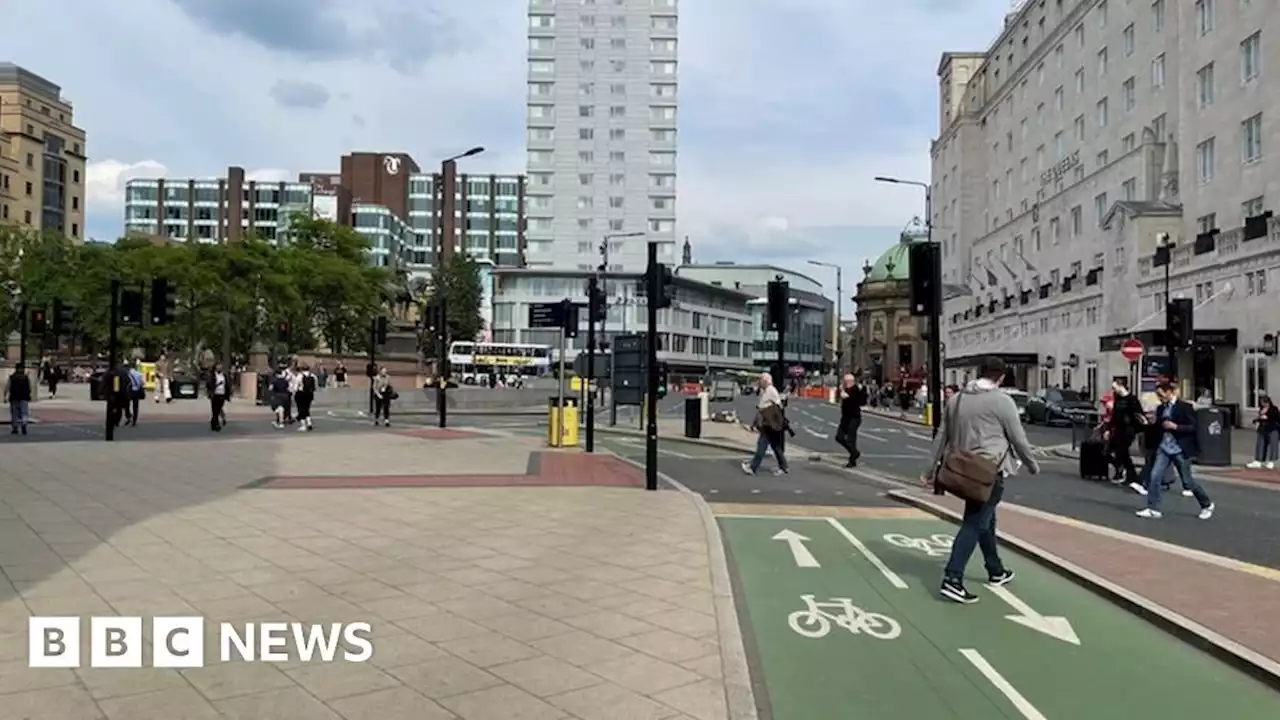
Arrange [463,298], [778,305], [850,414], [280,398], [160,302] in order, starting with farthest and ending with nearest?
[463,298] < [280,398] < [160,302] < [850,414] < [778,305]

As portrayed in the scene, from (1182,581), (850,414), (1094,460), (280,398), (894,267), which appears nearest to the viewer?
(1182,581)

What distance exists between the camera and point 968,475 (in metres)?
8.09

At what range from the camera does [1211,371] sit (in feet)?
134

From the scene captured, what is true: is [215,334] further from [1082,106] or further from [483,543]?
[483,543]

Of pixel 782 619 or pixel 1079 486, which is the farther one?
pixel 1079 486

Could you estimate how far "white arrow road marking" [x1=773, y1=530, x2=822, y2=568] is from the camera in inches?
383

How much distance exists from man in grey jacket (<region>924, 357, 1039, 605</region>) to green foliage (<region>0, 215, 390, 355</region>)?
Result: 54.0m

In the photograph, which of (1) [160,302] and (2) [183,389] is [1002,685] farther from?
(2) [183,389]

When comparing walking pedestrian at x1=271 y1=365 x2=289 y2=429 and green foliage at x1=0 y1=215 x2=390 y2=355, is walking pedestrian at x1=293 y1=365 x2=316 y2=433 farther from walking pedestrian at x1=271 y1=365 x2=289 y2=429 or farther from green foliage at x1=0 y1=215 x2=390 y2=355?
green foliage at x1=0 y1=215 x2=390 y2=355

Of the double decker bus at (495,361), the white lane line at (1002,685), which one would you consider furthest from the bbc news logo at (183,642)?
the double decker bus at (495,361)

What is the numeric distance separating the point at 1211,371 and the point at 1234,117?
9.90 metres

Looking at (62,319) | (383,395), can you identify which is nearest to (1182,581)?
(383,395)

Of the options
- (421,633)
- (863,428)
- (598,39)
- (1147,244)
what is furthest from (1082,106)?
(421,633)

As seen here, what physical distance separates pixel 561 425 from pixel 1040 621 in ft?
55.3
